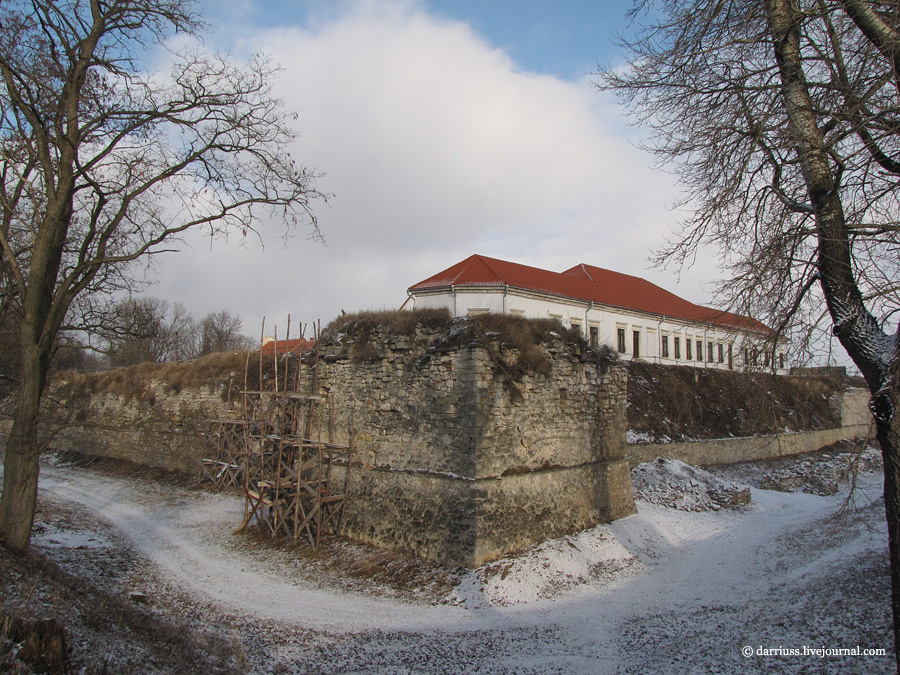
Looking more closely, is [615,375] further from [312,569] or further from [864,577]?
[312,569]

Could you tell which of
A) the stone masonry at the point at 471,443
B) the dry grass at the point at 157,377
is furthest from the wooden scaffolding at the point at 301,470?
the dry grass at the point at 157,377

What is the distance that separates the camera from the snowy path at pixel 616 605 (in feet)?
20.6

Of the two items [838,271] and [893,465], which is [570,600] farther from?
[838,271]

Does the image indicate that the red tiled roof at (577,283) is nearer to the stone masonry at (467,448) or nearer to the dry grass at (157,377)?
the dry grass at (157,377)

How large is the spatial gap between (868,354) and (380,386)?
317 inches

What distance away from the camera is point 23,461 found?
676cm

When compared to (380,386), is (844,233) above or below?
above

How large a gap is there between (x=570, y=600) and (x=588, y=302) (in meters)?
24.4

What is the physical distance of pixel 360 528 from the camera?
1053 centimetres

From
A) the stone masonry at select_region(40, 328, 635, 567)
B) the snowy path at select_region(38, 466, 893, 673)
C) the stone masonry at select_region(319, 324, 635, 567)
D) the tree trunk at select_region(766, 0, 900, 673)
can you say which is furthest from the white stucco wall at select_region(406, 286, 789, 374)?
the tree trunk at select_region(766, 0, 900, 673)

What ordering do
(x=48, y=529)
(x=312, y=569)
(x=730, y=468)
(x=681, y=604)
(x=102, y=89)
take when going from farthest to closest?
(x=730, y=468) → (x=48, y=529) → (x=312, y=569) → (x=681, y=604) → (x=102, y=89)

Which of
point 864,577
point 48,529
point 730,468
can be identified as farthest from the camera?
point 730,468

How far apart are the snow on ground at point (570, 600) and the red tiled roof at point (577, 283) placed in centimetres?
1239

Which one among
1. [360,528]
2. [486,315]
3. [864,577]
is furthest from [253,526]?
[864,577]
